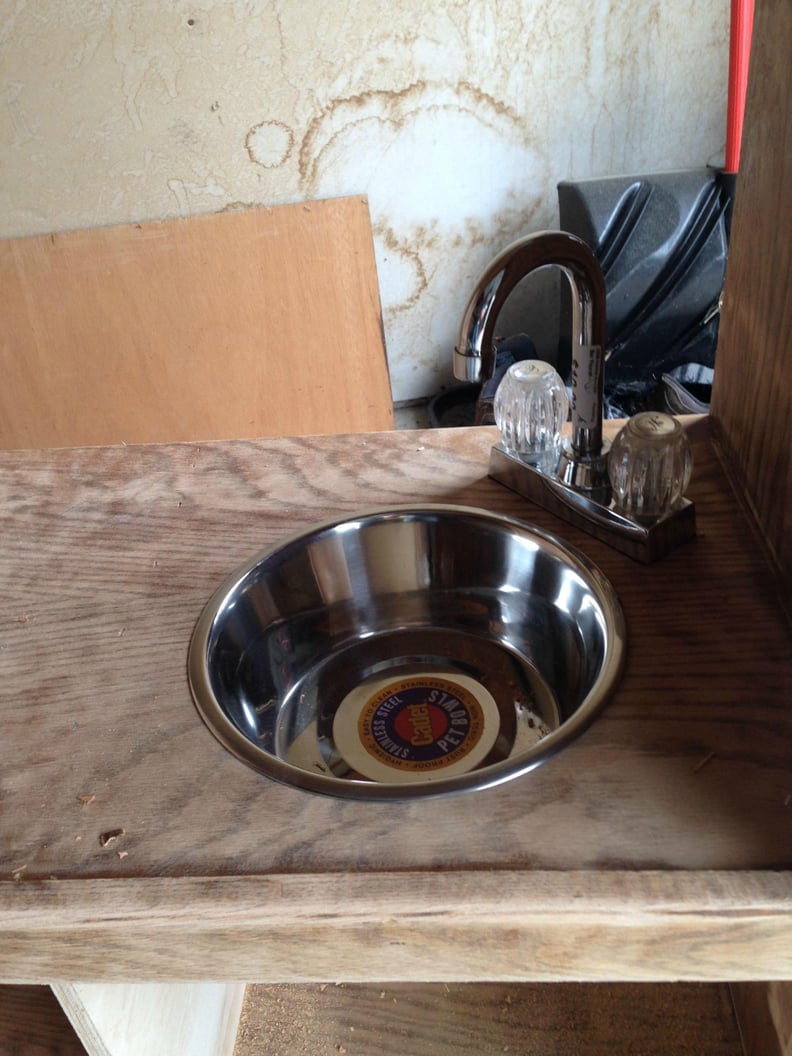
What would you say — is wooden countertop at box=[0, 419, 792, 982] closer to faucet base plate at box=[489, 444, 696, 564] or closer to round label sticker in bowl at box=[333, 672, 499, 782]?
faucet base plate at box=[489, 444, 696, 564]

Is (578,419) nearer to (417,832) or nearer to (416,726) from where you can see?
(416,726)

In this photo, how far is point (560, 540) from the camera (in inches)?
34.5

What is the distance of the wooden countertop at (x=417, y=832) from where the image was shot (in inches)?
21.1

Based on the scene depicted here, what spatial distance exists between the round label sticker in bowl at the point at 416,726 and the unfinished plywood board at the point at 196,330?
160 centimetres

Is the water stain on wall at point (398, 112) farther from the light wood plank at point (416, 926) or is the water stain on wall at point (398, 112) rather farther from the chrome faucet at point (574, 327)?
the light wood plank at point (416, 926)

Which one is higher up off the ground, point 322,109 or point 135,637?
point 322,109

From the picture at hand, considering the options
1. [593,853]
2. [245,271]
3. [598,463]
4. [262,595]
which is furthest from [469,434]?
[245,271]

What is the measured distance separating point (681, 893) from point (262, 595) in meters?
0.52

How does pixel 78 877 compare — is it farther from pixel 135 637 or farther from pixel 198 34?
pixel 198 34

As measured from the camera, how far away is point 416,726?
0.91 m

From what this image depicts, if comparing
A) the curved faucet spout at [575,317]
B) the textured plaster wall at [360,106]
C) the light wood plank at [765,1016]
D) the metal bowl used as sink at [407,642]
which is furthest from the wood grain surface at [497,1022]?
the textured plaster wall at [360,106]

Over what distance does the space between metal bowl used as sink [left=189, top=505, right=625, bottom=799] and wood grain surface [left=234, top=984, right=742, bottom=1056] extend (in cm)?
44

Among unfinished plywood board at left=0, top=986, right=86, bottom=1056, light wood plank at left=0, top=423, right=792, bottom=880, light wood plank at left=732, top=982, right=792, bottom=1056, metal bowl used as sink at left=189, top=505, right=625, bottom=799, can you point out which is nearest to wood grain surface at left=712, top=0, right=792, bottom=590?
light wood plank at left=0, top=423, right=792, bottom=880

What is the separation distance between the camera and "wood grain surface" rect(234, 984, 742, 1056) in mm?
1043
